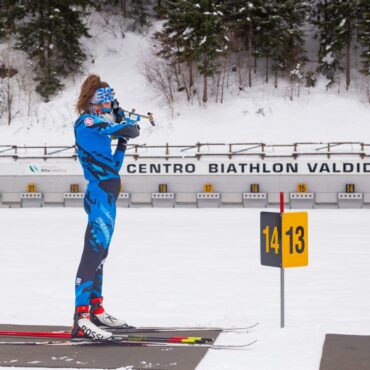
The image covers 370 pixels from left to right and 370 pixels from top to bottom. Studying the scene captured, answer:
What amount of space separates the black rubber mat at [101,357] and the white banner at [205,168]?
18.5m

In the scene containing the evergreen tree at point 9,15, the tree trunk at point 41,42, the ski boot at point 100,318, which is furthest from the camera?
the evergreen tree at point 9,15

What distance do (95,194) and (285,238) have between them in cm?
172

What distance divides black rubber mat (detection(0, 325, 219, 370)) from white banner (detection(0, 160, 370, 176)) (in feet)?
60.8

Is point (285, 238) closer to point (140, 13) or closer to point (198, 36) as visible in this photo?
point (198, 36)

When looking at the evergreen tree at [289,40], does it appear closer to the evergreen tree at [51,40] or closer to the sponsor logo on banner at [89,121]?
the evergreen tree at [51,40]

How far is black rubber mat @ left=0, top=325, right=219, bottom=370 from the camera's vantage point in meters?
4.46

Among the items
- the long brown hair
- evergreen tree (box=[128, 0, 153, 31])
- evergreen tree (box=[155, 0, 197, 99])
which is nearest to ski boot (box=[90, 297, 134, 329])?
the long brown hair

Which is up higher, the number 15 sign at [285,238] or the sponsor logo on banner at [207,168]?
the sponsor logo on banner at [207,168]

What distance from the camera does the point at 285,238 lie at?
545 cm

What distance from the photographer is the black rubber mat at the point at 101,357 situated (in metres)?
4.46

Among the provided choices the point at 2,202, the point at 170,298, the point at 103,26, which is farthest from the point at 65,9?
the point at 170,298

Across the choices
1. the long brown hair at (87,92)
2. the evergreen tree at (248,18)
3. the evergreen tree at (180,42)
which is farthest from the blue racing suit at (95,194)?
the evergreen tree at (248,18)

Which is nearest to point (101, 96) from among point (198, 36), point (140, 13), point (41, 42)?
point (198, 36)

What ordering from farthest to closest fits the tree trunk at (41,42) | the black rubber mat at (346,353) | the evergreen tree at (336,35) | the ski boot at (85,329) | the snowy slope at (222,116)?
the tree trunk at (41,42), the evergreen tree at (336,35), the snowy slope at (222,116), the ski boot at (85,329), the black rubber mat at (346,353)
